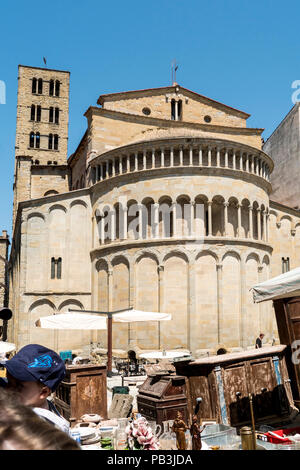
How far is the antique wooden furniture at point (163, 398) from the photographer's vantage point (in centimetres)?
813

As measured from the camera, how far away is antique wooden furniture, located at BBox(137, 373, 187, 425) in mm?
8133

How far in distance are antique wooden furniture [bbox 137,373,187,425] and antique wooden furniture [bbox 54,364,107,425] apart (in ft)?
4.36

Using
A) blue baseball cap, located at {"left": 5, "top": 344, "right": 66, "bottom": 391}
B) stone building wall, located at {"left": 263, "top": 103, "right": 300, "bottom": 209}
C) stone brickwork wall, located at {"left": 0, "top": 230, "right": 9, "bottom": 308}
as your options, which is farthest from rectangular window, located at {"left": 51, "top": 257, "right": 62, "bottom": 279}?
stone brickwork wall, located at {"left": 0, "top": 230, "right": 9, "bottom": 308}

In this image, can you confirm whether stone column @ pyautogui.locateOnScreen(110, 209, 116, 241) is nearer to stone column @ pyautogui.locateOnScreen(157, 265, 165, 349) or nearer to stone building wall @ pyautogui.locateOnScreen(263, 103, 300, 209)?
stone column @ pyautogui.locateOnScreen(157, 265, 165, 349)

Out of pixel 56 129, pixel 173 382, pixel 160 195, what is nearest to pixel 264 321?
pixel 160 195

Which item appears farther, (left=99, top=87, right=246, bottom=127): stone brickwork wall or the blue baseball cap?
(left=99, top=87, right=246, bottom=127): stone brickwork wall

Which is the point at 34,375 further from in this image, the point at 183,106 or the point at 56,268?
the point at 183,106

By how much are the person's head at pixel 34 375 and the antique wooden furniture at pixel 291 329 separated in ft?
25.1

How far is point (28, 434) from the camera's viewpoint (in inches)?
46.1

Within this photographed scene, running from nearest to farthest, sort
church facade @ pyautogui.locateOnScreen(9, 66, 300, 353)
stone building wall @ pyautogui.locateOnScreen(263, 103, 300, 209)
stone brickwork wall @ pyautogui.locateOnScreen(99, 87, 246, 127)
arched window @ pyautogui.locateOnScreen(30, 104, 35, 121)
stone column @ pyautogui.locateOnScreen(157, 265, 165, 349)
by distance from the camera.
→ stone column @ pyautogui.locateOnScreen(157, 265, 165, 349), church facade @ pyautogui.locateOnScreen(9, 66, 300, 353), stone brickwork wall @ pyautogui.locateOnScreen(99, 87, 246, 127), stone building wall @ pyautogui.locateOnScreen(263, 103, 300, 209), arched window @ pyautogui.locateOnScreen(30, 104, 35, 121)

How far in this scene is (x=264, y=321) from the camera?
2606cm

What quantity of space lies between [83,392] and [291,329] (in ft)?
16.0

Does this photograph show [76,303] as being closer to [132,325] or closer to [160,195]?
[132,325]

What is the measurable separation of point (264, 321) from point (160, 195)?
9759mm
